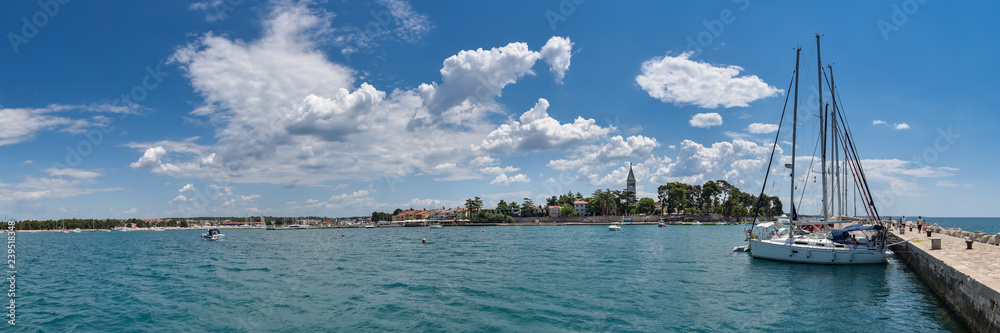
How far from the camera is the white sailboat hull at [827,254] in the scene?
29.8 m

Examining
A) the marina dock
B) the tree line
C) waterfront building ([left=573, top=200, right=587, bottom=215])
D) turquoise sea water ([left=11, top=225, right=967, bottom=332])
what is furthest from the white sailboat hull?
waterfront building ([left=573, top=200, right=587, bottom=215])

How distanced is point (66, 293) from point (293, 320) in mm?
17165

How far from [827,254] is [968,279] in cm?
1709

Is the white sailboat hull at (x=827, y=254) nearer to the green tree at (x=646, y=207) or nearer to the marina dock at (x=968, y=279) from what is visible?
the marina dock at (x=968, y=279)

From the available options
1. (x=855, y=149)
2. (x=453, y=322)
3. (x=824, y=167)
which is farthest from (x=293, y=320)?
(x=855, y=149)

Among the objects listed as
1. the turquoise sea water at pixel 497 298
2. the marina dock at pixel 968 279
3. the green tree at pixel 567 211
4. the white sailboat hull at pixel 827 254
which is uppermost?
the marina dock at pixel 968 279

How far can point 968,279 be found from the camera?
14414 mm

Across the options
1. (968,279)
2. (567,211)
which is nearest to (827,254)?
(968,279)

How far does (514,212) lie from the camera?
18738cm

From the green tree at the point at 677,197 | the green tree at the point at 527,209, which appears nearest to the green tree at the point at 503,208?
the green tree at the point at 527,209

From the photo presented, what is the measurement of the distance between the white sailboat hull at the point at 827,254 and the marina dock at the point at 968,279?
252 centimetres

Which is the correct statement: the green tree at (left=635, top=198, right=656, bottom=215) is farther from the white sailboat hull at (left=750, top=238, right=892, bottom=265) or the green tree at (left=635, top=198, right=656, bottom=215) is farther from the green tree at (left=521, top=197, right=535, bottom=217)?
the white sailboat hull at (left=750, top=238, right=892, bottom=265)

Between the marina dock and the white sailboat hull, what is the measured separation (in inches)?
99.3

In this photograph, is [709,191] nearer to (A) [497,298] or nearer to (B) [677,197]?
(B) [677,197]
